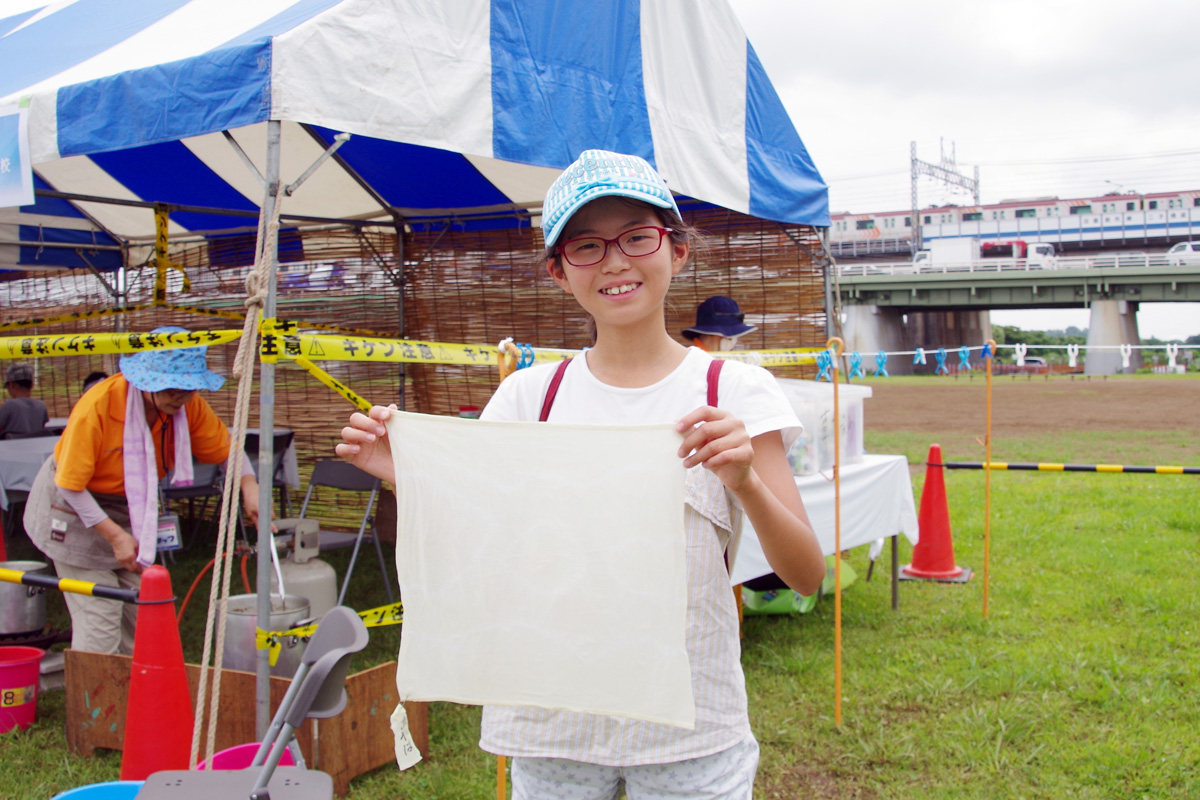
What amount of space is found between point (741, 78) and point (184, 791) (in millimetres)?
3938

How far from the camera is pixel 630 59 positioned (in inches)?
146

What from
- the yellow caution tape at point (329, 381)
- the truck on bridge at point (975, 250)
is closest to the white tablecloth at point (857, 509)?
the yellow caution tape at point (329, 381)

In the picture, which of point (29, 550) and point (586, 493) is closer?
point (586, 493)

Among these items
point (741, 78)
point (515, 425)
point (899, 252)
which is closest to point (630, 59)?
point (741, 78)

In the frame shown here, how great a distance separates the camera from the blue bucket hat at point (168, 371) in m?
3.45

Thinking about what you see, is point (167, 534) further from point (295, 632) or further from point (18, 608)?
point (295, 632)

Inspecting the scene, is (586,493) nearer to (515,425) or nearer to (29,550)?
(515,425)

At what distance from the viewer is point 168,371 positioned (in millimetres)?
3506

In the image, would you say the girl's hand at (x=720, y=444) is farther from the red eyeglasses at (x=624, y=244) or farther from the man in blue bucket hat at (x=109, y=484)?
the man in blue bucket hat at (x=109, y=484)

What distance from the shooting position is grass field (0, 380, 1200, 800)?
310 cm

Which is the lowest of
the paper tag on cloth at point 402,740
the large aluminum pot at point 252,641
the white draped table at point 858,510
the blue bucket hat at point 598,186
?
the large aluminum pot at point 252,641

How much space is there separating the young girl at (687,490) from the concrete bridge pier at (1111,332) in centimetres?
3838

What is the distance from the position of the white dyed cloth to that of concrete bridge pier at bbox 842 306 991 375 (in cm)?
3633

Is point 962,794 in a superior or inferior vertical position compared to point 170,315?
inferior
